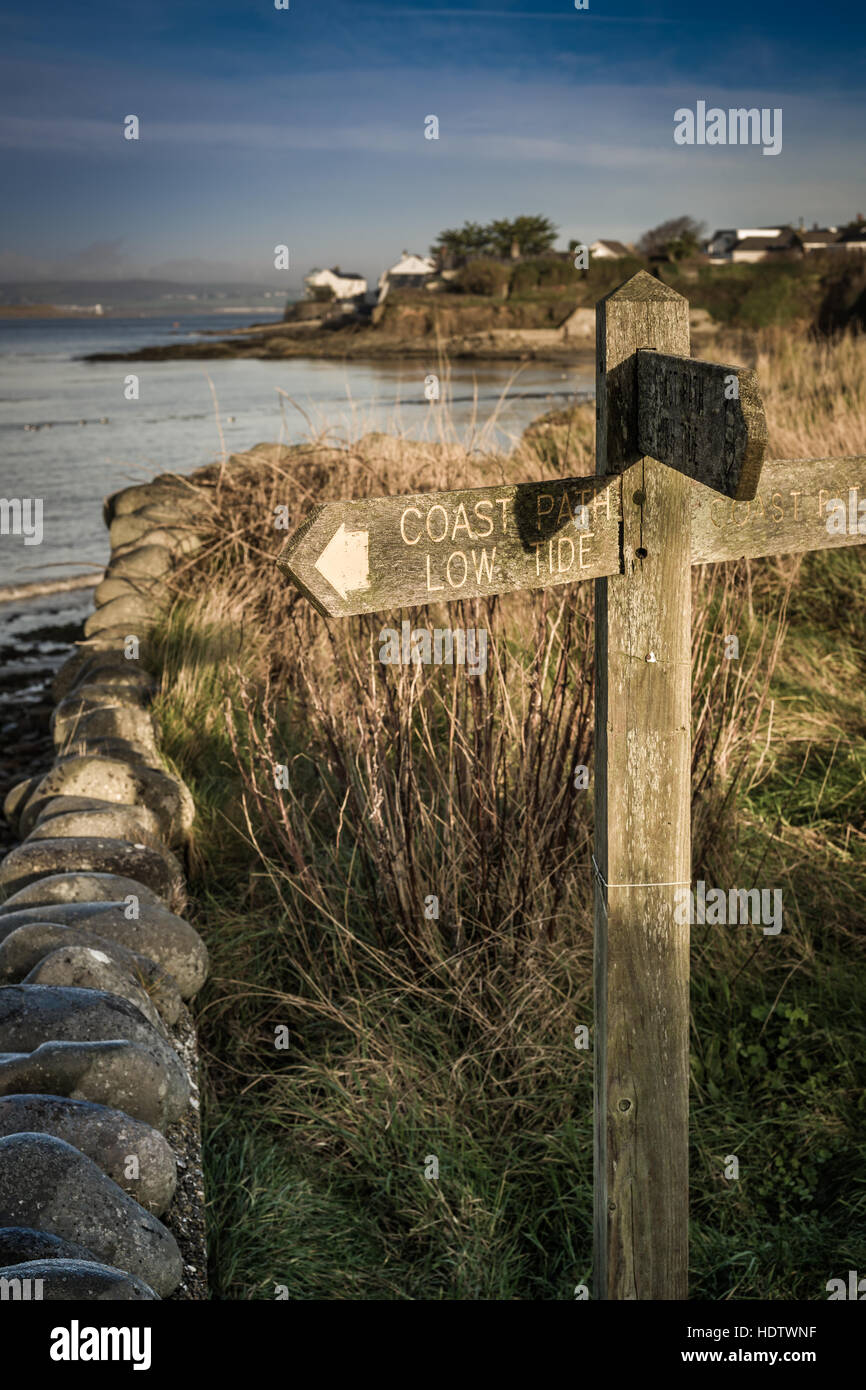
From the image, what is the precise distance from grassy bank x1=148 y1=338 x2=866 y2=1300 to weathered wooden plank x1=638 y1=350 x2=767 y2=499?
1235 millimetres

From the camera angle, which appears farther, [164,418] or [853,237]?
[853,237]

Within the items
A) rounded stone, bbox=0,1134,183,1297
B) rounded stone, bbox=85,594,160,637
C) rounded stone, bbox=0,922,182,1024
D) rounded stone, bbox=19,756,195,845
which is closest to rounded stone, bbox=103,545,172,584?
rounded stone, bbox=85,594,160,637

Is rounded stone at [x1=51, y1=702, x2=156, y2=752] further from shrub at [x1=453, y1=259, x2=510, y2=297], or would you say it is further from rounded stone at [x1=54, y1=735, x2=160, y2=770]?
shrub at [x1=453, y1=259, x2=510, y2=297]

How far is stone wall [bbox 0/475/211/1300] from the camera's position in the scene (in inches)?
76.3

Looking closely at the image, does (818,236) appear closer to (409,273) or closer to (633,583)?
(409,273)

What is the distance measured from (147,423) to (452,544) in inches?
832

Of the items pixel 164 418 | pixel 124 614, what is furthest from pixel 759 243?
pixel 124 614

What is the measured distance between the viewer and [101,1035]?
7.97 ft

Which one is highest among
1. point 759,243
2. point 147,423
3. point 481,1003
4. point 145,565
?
point 759,243

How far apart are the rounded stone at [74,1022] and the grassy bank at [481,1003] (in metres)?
0.43
